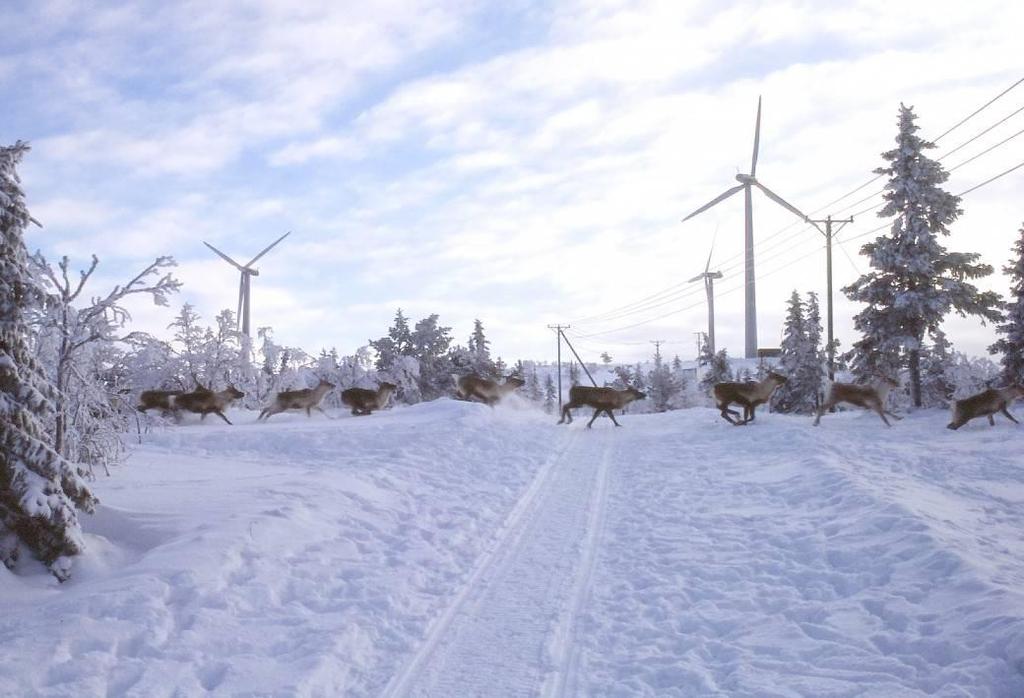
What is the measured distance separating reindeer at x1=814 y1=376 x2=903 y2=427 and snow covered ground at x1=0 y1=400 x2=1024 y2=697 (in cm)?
757

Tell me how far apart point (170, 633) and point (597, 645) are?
353 centimetres

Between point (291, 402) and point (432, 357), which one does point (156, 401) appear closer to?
point (291, 402)

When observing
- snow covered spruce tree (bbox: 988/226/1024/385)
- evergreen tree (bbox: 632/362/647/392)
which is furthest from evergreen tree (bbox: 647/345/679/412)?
snow covered spruce tree (bbox: 988/226/1024/385)

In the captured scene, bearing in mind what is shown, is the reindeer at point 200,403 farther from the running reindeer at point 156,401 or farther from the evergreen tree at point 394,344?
the evergreen tree at point 394,344

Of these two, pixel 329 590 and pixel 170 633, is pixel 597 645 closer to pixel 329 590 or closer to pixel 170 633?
pixel 329 590

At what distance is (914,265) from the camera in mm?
25562

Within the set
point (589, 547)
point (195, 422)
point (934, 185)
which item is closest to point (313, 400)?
point (195, 422)

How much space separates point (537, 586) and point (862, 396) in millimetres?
17229

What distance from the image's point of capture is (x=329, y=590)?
7.22 meters

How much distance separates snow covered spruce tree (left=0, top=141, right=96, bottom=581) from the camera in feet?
20.6

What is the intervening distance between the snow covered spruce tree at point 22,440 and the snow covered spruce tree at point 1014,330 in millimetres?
32422

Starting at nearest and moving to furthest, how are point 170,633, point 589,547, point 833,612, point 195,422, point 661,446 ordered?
point 170,633, point 833,612, point 589,547, point 661,446, point 195,422

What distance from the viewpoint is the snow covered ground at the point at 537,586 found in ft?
16.7

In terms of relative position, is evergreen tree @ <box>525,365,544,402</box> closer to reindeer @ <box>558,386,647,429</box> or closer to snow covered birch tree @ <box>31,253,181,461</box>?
reindeer @ <box>558,386,647,429</box>
